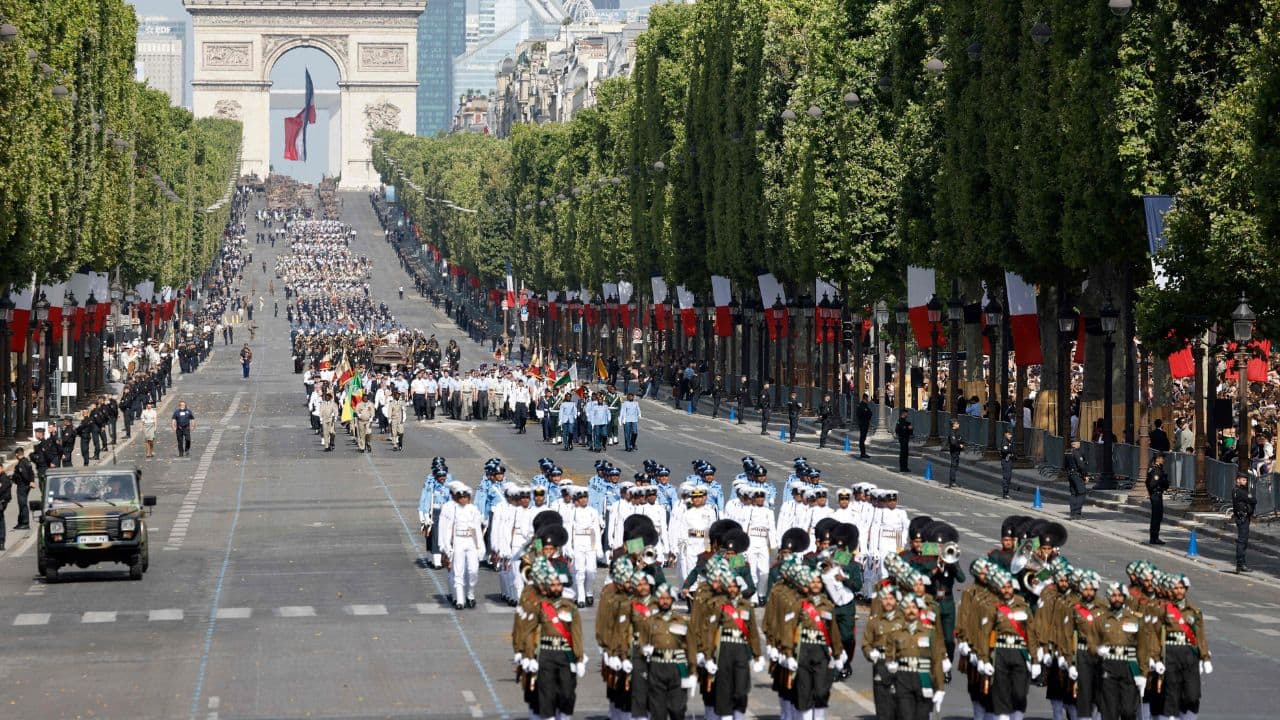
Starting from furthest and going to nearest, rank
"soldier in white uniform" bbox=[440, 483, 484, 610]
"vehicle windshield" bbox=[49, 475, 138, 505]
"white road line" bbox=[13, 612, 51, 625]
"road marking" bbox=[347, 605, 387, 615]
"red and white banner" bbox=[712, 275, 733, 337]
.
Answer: "red and white banner" bbox=[712, 275, 733, 337]
"vehicle windshield" bbox=[49, 475, 138, 505]
"soldier in white uniform" bbox=[440, 483, 484, 610]
"road marking" bbox=[347, 605, 387, 615]
"white road line" bbox=[13, 612, 51, 625]

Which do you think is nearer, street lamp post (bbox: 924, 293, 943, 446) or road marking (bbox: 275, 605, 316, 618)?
road marking (bbox: 275, 605, 316, 618)

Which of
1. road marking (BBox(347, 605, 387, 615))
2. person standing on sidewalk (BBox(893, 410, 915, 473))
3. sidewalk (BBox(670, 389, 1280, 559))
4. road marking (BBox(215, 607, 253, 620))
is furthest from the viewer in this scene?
A: person standing on sidewalk (BBox(893, 410, 915, 473))

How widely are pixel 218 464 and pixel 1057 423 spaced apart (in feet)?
71.7

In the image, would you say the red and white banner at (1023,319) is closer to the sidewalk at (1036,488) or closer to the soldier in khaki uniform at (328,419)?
the sidewalk at (1036,488)

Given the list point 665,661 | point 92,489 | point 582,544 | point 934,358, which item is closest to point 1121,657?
point 665,661

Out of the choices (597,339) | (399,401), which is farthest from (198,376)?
(399,401)

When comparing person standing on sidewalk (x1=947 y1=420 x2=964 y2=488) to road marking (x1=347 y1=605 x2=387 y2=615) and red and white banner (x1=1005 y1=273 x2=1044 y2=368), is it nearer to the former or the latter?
red and white banner (x1=1005 y1=273 x2=1044 y2=368)

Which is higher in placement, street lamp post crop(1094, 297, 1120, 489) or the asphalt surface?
street lamp post crop(1094, 297, 1120, 489)

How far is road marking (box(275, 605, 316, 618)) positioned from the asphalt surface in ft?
0.14

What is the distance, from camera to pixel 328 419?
69.9m

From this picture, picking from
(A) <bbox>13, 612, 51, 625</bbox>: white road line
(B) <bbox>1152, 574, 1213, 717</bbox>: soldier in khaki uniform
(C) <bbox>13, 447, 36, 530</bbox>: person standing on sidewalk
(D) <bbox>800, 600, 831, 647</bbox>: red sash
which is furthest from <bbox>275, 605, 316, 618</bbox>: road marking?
(C) <bbox>13, 447, 36, 530</bbox>: person standing on sidewalk

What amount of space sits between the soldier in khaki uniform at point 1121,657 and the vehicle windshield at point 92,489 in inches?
805

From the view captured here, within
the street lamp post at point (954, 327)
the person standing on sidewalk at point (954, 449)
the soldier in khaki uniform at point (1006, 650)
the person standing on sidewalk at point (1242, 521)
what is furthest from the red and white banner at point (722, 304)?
the soldier in khaki uniform at point (1006, 650)

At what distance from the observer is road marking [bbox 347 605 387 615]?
3400 centimetres
